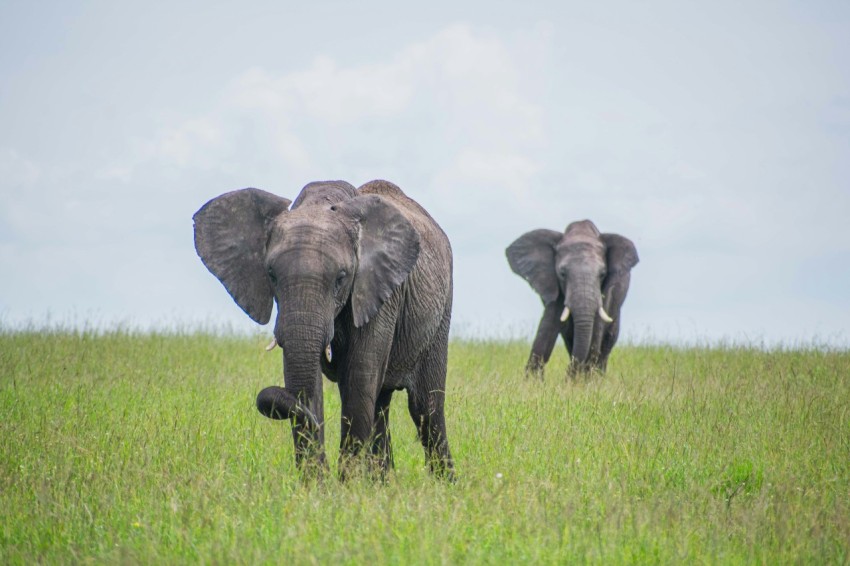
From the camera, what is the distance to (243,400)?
11398mm

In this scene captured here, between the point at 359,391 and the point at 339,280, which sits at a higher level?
the point at 339,280

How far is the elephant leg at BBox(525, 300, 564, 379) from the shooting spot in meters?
15.5

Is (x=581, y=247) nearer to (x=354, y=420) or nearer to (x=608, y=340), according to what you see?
(x=608, y=340)

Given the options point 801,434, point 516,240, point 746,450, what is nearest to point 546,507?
point 746,450

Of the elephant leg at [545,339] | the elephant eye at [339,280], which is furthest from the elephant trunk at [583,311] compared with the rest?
the elephant eye at [339,280]

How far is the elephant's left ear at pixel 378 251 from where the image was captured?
7.18m

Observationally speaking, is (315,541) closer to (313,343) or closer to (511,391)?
(313,343)

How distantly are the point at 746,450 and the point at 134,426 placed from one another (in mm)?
4815

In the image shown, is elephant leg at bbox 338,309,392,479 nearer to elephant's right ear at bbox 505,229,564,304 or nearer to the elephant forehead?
the elephant forehead

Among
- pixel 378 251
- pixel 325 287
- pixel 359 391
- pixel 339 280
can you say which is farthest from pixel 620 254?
pixel 325 287

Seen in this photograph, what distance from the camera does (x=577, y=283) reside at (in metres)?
15.7

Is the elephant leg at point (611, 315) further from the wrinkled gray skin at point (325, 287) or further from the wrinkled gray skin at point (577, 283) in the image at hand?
the wrinkled gray skin at point (325, 287)

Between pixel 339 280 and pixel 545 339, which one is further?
pixel 545 339

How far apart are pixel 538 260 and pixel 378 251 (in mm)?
9720
